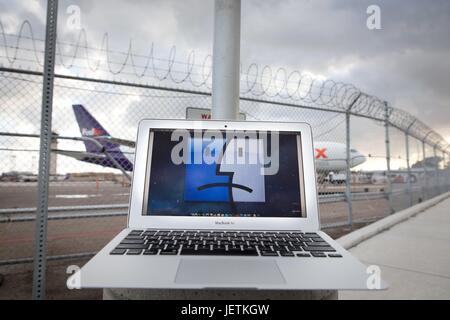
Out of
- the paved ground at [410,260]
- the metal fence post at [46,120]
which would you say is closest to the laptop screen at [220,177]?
the metal fence post at [46,120]

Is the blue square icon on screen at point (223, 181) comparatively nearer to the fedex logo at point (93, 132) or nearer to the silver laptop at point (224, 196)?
the silver laptop at point (224, 196)

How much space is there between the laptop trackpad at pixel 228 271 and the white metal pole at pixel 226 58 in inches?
42.3

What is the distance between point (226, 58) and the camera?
6.09ft

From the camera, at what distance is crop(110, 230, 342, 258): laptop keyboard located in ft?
3.38

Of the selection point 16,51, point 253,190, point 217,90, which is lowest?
point 253,190

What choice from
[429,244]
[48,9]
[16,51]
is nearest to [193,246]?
[48,9]

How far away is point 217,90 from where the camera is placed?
1.86m

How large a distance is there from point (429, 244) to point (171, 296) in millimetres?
4580

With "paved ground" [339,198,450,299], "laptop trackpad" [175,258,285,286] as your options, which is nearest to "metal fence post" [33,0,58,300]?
"laptop trackpad" [175,258,285,286]

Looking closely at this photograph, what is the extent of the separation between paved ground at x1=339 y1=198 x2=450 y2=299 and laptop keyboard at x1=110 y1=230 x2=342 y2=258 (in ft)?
5.52

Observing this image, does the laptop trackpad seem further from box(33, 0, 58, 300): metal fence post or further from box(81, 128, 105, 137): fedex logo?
box(81, 128, 105, 137): fedex logo

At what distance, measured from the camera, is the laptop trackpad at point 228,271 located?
831 millimetres
